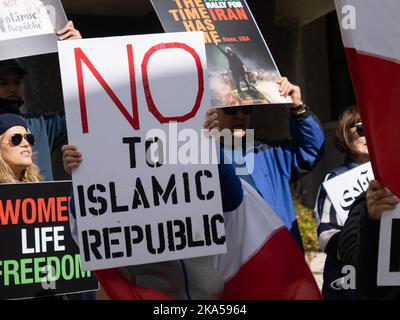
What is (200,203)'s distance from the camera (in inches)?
114

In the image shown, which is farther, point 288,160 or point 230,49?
point 288,160

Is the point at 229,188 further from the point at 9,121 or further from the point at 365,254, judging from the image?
the point at 9,121

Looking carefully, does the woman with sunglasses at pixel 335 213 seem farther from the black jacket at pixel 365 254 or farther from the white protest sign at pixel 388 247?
the white protest sign at pixel 388 247

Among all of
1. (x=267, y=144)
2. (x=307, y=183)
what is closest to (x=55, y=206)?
(x=267, y=144)

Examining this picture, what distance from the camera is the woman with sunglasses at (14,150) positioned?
4.00m

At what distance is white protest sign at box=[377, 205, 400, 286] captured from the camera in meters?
2.54

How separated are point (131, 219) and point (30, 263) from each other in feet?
4.23

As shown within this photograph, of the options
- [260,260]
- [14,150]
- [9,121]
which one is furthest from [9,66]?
[260,260]

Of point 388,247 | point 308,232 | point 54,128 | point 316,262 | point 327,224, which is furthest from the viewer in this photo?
point 308,232

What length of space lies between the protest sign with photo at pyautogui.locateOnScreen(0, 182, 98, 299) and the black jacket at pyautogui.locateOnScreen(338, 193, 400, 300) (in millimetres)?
1739

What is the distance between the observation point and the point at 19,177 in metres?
4.09

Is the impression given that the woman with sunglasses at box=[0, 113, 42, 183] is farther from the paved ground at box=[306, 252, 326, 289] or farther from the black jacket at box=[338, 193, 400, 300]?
the paved ground at box=[306, 252, 326, 289]

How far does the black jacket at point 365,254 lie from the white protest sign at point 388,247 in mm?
39

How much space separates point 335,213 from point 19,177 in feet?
5.32
